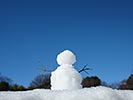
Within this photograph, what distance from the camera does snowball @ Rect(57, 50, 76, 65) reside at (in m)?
3.24

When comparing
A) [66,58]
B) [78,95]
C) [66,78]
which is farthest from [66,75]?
[78,95]

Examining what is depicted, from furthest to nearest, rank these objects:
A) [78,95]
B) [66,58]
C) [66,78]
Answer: [66,58], [66,78], [78,95]

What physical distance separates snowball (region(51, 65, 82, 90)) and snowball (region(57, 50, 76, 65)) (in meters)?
0.05

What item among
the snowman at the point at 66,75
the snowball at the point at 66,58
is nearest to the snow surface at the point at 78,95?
the snowman at the point at 66,75

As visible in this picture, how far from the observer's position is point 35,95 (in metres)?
0.96

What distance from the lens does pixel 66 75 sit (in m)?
3.14

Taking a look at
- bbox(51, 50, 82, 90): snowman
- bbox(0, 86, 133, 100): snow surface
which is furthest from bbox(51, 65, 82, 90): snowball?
bbox(0, 86, 133, 100): snow surface

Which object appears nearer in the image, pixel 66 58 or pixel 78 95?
pixel 78 95

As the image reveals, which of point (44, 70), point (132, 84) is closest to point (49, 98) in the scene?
point (44, 70)

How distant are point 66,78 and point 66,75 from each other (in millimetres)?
43

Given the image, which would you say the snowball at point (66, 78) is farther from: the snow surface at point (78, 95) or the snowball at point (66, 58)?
the snow surface at point (78, 95)

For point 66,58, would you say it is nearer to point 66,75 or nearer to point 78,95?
point 66,75

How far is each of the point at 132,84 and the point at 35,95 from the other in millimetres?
14640

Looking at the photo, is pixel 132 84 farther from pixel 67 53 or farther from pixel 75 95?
pixel 75 95
